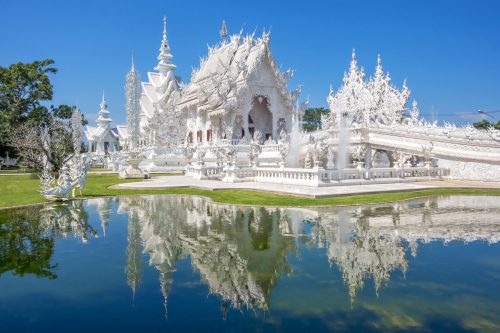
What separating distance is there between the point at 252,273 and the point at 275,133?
2699 centimetres

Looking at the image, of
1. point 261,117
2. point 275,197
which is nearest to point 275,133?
point 261,117

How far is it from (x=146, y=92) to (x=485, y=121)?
2241 inches

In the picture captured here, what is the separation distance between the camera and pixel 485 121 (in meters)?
65.6

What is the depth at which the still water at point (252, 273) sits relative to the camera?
370 cm

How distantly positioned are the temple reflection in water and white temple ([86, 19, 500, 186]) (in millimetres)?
5519

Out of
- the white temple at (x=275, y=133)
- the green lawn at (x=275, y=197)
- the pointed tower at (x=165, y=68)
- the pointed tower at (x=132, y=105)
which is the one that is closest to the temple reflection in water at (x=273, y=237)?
the green lawn at (x=275, y=197)

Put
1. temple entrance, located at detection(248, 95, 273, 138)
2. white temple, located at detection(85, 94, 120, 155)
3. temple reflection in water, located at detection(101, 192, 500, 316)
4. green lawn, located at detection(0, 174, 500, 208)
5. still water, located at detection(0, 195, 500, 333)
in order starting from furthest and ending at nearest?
white temple, located at detection(85, 94, 120, 155) → temple entrance, located at detection(248, 95, 273, 138) → green lawn, located at detection(0, 174, 500, 208) → temple reflection in water, located at detection(101, 192, 500, 316) → still water, located at detection(0, 195, 500, 333)

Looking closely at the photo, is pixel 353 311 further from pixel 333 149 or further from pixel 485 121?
pixel 485 121

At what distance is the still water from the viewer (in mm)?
3701

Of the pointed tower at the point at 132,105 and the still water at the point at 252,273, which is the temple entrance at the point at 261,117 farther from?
the still water at the point at 252,273

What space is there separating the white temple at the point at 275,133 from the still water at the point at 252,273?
7.42 meters

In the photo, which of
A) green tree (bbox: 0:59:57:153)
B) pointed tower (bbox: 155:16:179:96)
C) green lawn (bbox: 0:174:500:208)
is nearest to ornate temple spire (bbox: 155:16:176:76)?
pointed tower (bbox: 155:16:179:96)

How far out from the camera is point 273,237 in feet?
22.6

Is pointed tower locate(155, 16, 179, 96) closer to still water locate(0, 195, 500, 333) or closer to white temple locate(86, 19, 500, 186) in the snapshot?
white temple locate(86, 19, 500, 186)
